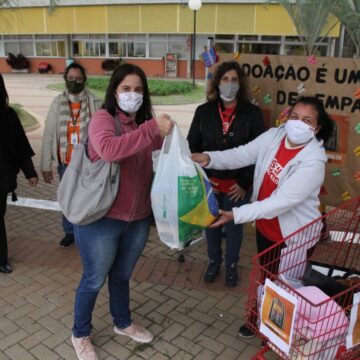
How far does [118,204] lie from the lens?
2629 mm

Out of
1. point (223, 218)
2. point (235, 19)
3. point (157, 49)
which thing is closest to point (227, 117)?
point (223, 218)

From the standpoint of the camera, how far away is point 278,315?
6.92 feet

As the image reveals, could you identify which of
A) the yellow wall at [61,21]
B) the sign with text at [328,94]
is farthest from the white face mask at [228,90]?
the yellow wall at [61,21]

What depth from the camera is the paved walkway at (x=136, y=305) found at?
10.2ft

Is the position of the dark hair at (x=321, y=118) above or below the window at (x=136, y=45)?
below

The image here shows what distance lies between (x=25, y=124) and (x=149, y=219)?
1025 cm

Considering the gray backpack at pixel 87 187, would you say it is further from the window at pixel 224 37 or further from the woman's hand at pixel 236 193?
the window at pixel 224 37

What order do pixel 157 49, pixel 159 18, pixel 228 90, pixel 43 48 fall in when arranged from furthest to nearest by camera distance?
pixel 43 48, pixel 157 49, pixel 159 18, pixel 228 90

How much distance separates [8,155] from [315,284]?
2.86 m

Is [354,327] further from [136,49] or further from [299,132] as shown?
[136,49]

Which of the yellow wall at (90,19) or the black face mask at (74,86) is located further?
the yellow wall at (90,19)

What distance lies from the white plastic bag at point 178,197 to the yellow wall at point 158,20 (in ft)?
76.8

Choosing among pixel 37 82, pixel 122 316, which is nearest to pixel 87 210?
pixel 122 316

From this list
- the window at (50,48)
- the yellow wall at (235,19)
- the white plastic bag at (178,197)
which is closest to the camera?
the white plastic bag at (178,197)
